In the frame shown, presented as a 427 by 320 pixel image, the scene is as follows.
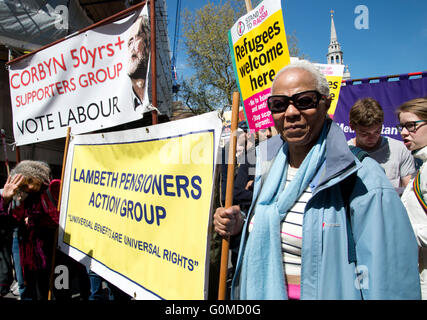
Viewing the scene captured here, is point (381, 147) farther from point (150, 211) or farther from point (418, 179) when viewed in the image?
point (150, 211)

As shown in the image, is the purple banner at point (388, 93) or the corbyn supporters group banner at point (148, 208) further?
the purple banner at point (388, 93)

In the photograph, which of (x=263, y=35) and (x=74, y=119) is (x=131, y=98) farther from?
(x=263, y=35)

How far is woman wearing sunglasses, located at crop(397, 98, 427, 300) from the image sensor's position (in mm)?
1357

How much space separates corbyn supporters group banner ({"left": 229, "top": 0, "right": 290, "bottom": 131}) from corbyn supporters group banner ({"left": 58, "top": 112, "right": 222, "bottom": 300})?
125 cm

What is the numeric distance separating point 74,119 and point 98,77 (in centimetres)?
49

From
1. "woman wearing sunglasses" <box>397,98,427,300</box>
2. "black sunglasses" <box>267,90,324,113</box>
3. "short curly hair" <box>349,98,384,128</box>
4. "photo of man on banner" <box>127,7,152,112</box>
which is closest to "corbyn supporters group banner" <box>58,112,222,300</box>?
"black sunglasses" <box>267,90,324,113</box>

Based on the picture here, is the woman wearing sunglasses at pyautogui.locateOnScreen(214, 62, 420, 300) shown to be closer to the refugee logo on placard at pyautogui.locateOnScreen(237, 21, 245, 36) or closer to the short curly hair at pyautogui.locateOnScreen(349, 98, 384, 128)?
the short curly hair at pyautogui.locateOnScreen(349, 98, 384, 128)

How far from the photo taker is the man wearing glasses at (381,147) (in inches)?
85.6

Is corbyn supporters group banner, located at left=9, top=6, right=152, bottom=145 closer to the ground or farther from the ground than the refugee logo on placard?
closer to the ground

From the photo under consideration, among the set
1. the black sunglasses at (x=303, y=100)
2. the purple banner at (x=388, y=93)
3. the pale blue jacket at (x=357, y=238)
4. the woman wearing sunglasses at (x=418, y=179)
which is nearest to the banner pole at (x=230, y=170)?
the black sunglasses at (x=303, y=100)

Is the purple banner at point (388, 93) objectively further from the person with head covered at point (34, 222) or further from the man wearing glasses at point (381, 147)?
the person with head covered at point (34, 222)

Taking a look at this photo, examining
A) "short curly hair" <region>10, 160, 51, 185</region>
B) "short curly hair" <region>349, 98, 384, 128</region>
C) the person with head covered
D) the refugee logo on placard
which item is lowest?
the person with head covered

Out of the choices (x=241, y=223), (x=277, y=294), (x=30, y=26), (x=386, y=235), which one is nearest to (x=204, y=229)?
(x=241, y=223)

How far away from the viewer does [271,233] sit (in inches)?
43.6
